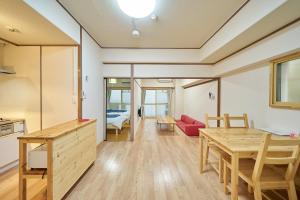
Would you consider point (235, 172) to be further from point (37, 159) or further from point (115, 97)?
point (115, 97)

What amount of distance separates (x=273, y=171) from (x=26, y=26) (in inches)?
147

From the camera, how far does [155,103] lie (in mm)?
10734

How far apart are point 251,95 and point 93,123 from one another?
307 centimetres

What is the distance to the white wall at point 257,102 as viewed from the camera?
7.89 feet

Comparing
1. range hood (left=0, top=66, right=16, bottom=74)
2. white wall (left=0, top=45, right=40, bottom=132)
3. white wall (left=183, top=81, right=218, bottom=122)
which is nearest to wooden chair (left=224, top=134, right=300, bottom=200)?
white wall (left=183, top=81, right=218, bottom=122)

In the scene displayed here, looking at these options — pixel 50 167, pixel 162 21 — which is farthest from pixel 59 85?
pixel 162 21

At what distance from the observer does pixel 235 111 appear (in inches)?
149

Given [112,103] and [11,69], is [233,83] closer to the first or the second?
[11,69]

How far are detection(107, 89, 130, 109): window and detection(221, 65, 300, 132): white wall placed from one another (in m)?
6.59

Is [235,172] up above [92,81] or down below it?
below

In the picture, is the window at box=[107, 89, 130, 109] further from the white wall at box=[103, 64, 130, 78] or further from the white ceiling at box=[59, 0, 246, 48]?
the white ceiling at box=[59, 0, 246, 48]

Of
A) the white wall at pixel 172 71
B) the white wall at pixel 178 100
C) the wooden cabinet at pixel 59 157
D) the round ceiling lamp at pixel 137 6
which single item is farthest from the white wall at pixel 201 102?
the wooden cabinet at pixel 59 157

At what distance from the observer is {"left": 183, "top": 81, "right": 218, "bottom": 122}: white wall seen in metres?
4.99

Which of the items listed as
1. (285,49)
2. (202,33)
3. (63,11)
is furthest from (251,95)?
(63,11)
